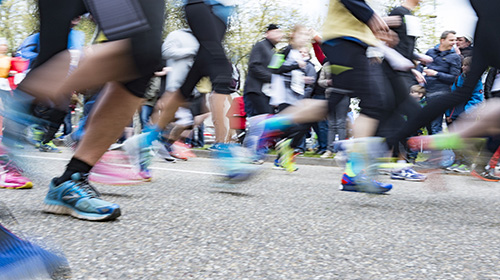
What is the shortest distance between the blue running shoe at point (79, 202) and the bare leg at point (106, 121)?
0.12 metres

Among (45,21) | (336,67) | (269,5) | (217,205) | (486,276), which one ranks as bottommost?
(269,5)

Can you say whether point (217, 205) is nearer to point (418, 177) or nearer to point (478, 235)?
point (478, 235)

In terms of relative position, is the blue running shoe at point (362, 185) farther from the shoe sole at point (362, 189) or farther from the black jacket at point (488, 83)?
the black jacket at point (488, 83)

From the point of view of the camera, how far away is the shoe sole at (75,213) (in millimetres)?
2482

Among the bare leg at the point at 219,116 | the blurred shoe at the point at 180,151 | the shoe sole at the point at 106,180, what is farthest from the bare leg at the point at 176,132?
the shoe sole at the point at 106,180

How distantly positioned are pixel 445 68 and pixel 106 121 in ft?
20.2

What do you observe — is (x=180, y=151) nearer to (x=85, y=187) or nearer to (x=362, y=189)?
(x=362, y=189)

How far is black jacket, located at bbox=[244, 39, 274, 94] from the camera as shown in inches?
263

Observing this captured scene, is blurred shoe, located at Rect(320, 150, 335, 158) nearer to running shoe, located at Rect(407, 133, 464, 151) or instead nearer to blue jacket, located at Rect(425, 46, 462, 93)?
blue jacket, located at Rect(425, 46, 462, 93)

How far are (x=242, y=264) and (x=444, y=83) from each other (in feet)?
21.3

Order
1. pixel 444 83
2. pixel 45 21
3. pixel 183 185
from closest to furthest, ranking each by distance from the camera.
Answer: pixel 45 21 < pixel 183 185 < pixel 444 83

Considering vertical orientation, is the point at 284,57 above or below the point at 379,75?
below

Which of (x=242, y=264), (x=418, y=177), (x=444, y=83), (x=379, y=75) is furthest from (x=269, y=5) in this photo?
(x=242, y=264)

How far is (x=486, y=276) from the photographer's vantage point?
6.40 ft
